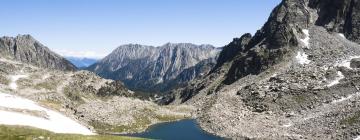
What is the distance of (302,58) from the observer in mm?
168000

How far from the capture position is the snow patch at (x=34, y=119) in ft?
207

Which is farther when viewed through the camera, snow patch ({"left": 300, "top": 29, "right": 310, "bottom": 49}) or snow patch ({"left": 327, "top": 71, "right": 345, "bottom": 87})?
snow patch ({"left": 300, "top": 29, "right": 310, "bottom": 49})

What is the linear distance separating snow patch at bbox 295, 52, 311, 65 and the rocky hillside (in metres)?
0.33

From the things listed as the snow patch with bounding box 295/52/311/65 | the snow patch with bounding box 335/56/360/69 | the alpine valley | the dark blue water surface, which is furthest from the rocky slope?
A: the snow patch with bounding box 335/56/360/69

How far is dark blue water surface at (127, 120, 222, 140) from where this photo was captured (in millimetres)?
114688

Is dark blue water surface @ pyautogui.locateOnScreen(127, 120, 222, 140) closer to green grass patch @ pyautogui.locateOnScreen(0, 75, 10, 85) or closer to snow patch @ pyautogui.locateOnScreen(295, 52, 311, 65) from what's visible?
snow patch @ pyautogui.locateOnScreen(295, 52, 311, 65)

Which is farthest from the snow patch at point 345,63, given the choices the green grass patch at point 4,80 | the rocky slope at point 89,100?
the green grass patch at point 4,80

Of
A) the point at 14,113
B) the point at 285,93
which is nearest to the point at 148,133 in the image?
the point at 285,93

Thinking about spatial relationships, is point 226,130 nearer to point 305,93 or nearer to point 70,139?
point 305,93

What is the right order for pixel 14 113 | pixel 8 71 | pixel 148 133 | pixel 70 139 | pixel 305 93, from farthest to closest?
pixel 8 71, pixel 305 93, pixel 148 133, pixel 14 113, pixel 70 139

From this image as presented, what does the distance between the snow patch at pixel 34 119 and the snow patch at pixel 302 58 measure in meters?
110

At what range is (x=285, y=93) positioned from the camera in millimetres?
136375

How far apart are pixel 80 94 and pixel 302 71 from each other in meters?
74.3

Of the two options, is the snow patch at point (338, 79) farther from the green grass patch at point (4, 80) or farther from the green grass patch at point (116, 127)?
the green grass patch at point (4, 80)
